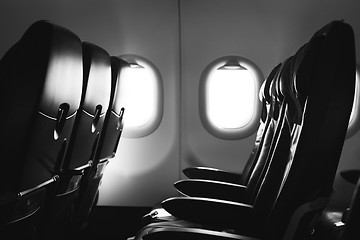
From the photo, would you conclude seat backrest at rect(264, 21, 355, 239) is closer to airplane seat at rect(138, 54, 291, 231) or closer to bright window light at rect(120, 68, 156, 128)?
airplane seat at rect(138, 54, 291, 231)

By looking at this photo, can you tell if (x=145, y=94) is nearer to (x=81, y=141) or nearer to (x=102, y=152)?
(x=102, y=152)

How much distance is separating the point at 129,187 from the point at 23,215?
2624 mm

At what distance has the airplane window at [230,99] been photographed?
12.3 ft

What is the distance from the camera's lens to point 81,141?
189cm

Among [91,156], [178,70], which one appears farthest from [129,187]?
[91,156]

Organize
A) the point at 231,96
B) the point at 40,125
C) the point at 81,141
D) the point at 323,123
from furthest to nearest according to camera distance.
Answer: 1. the point at 231,96
2. the point at 81,141
3. the point at 40,125
4. the point at 323,123

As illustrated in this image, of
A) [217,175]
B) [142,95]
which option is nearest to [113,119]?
[217,175]

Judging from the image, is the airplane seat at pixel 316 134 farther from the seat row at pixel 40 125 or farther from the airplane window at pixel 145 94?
the airplane window at pixel 145 94

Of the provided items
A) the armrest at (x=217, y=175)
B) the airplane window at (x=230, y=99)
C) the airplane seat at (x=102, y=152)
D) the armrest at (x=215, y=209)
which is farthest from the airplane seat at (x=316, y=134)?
the airplane window at (x=230, y=99)

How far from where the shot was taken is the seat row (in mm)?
1307

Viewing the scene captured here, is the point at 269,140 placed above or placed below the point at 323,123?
below

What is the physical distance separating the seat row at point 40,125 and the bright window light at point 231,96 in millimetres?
2009

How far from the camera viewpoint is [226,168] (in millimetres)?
3881

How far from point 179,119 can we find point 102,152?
60.0 inches
